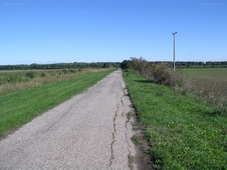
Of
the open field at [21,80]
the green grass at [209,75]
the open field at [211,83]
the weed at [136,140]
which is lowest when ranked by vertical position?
the green grass at [209,75]

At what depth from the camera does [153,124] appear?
8367mm

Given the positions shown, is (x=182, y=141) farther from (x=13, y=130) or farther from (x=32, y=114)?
(x=32, y=114)

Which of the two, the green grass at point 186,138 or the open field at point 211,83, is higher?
the green grass at point 186,138

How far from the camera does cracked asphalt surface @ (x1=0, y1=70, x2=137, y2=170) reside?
5121mm

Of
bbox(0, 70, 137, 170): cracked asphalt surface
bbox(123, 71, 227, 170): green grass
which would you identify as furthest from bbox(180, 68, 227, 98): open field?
bbox(0, 70, 137, 170): cracked asphalt surface

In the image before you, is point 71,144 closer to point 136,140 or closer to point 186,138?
point 136,140

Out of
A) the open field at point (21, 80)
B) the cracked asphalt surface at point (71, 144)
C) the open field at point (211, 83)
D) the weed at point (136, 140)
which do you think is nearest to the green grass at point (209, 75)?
the open field at point (211, 83)

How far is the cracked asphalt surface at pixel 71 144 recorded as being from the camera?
512 centimetres

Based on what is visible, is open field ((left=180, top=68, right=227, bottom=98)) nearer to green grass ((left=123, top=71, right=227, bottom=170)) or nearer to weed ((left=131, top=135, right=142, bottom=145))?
green grass ((left=123, top=71, right=227, bottom=170))

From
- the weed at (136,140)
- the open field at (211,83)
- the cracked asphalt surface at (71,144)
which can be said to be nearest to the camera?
the cracked asphalt surface at (71,144)

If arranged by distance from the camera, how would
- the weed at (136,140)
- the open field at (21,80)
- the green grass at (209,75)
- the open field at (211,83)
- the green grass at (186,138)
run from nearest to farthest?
the green grass at (186,138), the weed at (136,140), the open field at (211,83), the open field at (21,80), the green grass at (209,75)

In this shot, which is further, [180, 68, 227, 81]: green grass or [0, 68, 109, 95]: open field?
[180, 68, 227, 81]: green grass

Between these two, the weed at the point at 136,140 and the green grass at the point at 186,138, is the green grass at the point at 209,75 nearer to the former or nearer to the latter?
the green grass at the point at 186,138

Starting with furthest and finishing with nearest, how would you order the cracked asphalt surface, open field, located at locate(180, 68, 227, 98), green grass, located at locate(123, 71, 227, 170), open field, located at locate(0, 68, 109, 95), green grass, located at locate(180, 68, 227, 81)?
1. green grass, located at locate(180, 68, 227, 81)
2. open field, located at locate(0, 68, 109, 95)
3. open field, located at locate(180, 68, 227, 98)
4. the cracked asphalt surface
5. green grass, located at locate(123, 71, 227, 170)
